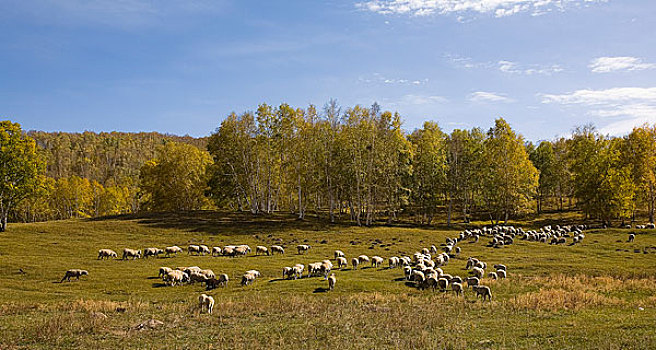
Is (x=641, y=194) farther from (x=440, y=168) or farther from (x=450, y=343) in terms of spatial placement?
(x=450, y=343)

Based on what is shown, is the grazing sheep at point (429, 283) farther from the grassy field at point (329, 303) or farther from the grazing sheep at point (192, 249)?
the grazing sheep at point (192, 249)

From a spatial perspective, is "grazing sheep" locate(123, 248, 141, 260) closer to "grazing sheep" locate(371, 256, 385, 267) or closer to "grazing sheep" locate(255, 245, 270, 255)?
"grazing sheep" locate(255, 245, 270, 255)

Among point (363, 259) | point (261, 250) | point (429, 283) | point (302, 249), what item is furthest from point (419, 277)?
point (261, 250)

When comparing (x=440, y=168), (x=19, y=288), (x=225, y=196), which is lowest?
(x=19, y=288)

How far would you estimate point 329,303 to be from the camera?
24.1 m

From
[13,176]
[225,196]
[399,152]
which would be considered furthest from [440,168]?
[13,176]

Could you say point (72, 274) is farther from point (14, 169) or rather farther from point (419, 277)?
point (14, 169)

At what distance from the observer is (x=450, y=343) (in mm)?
15039

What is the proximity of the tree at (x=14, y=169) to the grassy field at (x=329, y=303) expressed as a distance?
631 centimetres

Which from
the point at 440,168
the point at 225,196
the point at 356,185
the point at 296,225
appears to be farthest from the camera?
the point at 225,196

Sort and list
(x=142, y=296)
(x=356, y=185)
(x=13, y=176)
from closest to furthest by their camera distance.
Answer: (x=142, y=296)
(x=13, y=176)
(x=356, y=185)

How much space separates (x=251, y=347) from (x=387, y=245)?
41254mm

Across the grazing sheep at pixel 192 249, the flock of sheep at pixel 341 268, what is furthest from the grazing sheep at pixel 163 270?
Answer: the grazing sheep at pixel 192 249

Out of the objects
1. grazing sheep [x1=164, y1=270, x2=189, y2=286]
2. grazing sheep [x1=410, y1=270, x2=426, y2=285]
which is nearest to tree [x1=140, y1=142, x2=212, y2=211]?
grazing sheep [x1=164, y1=270, x2=189, y2=286]
